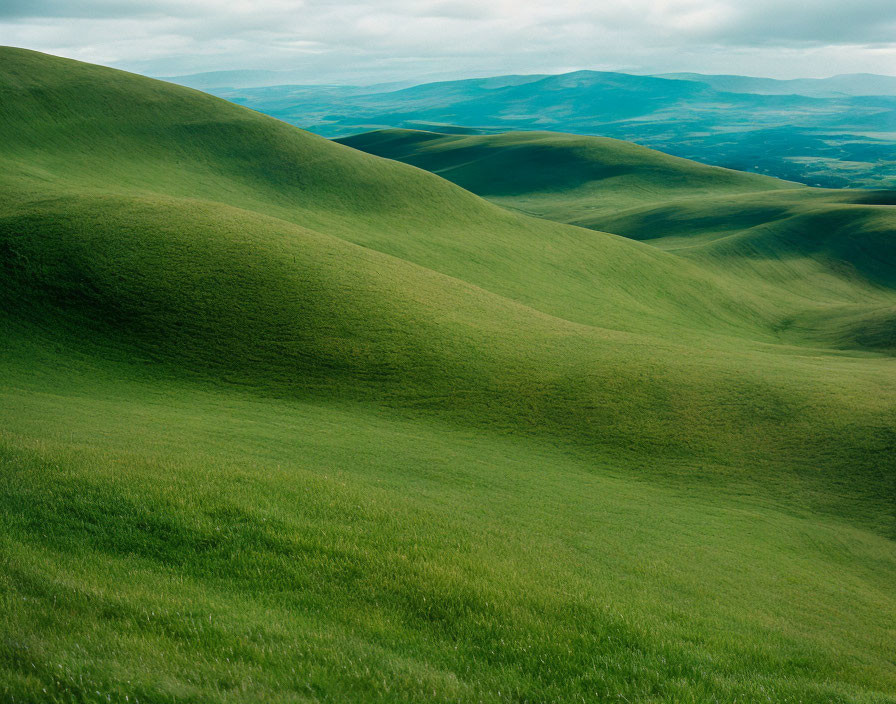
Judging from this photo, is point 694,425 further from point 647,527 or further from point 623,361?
point 647,527

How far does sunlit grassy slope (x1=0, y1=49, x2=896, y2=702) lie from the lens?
9555mm

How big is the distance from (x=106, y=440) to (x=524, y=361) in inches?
964

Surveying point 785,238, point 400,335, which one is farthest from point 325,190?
point 785,238

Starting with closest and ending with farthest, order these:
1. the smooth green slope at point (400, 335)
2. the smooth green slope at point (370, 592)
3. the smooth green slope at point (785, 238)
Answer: the smooth green slope at point (370, 592) → the smooth green slope at point (400, 335) → the smooth green slope at point (785, 238)

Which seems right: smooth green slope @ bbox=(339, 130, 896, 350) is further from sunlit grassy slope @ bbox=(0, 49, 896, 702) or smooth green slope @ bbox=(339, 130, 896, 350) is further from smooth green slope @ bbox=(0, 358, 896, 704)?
smooth green slope @ bbox=(0, 358, 896, 704)

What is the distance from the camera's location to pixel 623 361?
132 feet

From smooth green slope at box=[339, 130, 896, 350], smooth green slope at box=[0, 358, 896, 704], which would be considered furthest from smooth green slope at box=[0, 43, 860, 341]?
smooth green slope at box=[0, 358, 896, 704]

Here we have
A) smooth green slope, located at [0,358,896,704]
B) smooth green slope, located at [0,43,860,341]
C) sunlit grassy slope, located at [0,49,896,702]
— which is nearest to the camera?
smooth green slope, located at [0,358,896,704]

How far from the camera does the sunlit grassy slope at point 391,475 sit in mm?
9555

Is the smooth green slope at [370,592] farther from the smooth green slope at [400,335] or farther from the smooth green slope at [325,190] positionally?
the smooth green slope at [325,190]

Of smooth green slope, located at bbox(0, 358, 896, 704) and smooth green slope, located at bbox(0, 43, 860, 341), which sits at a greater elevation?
smooth green slope, located at bbox(0, 43, 860, 341)

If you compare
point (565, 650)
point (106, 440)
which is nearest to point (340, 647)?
point (565, 650)

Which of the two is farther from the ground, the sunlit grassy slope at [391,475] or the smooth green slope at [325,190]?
the smooth green slope at [325,190]

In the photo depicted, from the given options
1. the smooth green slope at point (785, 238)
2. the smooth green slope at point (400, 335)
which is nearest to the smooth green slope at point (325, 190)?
the smooth green slope at point (400, 335)
